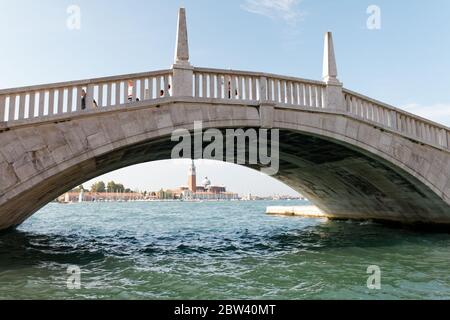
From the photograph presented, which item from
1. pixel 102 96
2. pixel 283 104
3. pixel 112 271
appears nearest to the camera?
pixel 112 271

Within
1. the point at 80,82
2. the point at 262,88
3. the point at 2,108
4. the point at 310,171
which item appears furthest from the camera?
the point at 310,171

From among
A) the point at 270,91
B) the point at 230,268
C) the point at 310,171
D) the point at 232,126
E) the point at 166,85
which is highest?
the point at 270,91

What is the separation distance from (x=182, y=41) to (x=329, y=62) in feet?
15.6

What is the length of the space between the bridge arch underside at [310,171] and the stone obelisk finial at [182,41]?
5.08 feet

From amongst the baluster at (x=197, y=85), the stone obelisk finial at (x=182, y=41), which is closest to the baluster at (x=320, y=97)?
the baluster at (x=197, y=85)

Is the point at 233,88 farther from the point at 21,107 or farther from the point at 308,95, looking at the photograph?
the point at 21,107

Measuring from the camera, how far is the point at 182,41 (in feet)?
32.2

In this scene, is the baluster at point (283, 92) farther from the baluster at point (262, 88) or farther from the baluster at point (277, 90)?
the baluster at point (262, 88)

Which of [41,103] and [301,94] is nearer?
[41,103]

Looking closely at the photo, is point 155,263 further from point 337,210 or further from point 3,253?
point 337,210

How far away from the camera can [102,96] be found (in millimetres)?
9109

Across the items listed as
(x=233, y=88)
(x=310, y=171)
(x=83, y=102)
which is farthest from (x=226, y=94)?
(x=310, y=171)

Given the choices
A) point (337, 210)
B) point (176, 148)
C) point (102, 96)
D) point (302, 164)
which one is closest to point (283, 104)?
point (176, 148)
